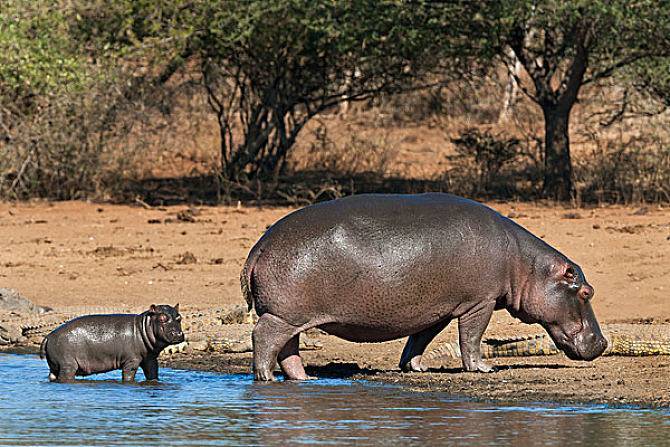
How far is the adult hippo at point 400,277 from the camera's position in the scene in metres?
8.39

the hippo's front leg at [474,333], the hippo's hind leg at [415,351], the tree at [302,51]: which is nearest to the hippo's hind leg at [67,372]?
the hippo's hind leg at [415,351]

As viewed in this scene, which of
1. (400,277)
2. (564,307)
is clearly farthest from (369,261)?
(564,307)

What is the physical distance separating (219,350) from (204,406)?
240 centimetres

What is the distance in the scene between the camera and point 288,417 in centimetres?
755

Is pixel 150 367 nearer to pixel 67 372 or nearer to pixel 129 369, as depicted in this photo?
pixel 129 369

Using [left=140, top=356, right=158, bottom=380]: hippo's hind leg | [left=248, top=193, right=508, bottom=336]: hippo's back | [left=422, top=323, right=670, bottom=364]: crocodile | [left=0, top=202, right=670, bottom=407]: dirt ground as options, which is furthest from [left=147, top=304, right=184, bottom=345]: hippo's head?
[left=422, top=323, right=670, bottom=364]: crocodile

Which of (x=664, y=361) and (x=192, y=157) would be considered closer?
(x=664, y=361)

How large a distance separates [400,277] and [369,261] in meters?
0.23

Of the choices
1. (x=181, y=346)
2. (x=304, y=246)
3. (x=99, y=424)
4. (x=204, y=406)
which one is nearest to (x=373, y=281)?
(x=304, y=246)

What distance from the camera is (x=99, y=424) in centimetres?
751

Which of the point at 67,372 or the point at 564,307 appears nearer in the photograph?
the point at 564,307

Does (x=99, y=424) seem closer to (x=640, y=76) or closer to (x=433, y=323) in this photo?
(x=433, y=323)

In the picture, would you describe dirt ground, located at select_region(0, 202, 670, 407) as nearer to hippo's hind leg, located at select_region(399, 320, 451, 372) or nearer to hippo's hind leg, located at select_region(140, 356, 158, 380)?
hippo's hind leg, located at select_region(399, 320, 451, 372)

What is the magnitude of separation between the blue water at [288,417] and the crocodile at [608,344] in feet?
3.22
